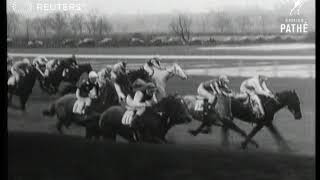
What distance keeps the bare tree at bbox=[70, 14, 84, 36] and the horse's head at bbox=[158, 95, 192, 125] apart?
0.60 meters

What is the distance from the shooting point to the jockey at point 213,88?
88.1 inches

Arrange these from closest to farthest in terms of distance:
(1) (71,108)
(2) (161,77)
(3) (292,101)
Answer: (3) (292,101) < (2) (161,77) < (1) (71,108)

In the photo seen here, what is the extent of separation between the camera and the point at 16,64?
244 centimetres

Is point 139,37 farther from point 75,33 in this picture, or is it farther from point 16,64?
point 16,64

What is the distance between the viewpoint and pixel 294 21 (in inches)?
86.0

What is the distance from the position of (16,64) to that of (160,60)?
0.82m

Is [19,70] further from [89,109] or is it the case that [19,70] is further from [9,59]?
[89,109]

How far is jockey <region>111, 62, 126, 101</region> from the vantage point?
2318 mm

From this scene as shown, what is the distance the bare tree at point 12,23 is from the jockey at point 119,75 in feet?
1.97

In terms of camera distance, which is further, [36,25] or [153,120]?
[36,25]

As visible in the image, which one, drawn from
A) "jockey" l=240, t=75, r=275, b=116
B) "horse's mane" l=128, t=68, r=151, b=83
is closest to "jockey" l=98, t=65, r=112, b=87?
"horse's mane" l=128, t=68, r=151, b=83

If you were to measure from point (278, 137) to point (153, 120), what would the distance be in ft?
2.11

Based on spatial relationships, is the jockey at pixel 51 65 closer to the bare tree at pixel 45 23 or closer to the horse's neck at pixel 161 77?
the bare tree at pixel 45 23

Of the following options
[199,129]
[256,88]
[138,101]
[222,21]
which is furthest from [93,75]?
[256,88]
